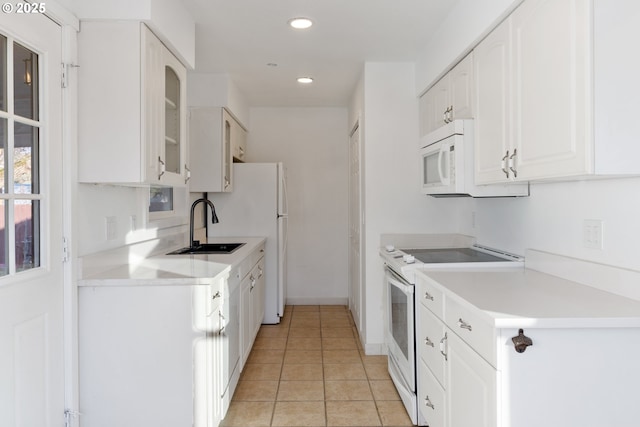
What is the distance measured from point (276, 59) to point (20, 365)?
105 inches

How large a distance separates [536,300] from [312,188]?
378 centimetres

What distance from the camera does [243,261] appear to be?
2979 millimetres

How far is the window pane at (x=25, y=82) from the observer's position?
1.58 metres

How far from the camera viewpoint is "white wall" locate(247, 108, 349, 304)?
5164 mm

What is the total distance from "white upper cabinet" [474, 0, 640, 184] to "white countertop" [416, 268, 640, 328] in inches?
17.7

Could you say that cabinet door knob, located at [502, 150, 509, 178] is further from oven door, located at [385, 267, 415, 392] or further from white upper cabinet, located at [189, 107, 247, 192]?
white upper cabinet, located at [189, 107, 247, 192]

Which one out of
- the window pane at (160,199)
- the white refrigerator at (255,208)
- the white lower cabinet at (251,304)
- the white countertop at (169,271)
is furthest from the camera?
the white refrigerator at (255,208)

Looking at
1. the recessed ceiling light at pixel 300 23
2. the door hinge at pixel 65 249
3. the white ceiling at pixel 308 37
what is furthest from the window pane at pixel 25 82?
the recessed ceiling light at pixel 300 23

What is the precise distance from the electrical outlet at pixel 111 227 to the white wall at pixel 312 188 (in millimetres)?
2926

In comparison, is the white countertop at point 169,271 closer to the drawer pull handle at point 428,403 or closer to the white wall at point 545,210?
the drawer pull handle at point 428,403

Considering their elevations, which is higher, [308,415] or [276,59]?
[276,59]

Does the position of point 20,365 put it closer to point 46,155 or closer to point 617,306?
point 46,155

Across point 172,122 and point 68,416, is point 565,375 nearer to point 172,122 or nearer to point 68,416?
point 68,416

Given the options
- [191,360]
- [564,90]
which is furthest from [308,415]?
[564,90]
